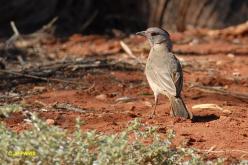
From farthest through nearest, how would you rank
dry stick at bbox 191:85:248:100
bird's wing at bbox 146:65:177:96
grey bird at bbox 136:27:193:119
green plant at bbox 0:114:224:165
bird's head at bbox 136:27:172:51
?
dry stick at bbox 191:85:248:100, bird's head at bbox 136:27:172:51, bird's wing at bbox 146:65:177:96, grey bird at bbox 136:27:193:119, green plant at bbox 0:114:224:165

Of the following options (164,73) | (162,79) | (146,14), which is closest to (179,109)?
(162,79)

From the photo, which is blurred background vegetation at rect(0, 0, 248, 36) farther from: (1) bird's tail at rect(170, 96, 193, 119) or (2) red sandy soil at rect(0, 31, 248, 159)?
(1) bird's tail at rect(170, 96, 193, 119)

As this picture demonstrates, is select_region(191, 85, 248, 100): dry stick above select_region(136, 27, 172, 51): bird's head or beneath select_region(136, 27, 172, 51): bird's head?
beneath

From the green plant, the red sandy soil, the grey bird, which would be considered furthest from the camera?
the grey bird

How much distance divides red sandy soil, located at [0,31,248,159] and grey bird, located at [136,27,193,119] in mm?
164

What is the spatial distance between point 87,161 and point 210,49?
7963mm

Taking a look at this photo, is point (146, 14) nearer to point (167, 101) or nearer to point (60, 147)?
point (167, 101)

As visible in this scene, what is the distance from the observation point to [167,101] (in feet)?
28.2

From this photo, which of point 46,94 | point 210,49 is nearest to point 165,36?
point 46,94

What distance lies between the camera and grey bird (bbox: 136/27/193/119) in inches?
281

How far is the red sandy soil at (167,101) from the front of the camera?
6.33 m

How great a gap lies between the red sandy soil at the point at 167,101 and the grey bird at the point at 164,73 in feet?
0.54

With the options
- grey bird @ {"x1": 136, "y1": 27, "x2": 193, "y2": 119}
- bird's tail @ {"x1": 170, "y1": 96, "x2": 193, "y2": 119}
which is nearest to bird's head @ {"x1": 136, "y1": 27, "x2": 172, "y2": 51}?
grey bird @ {"x1": 136, "y1": 27, "x2": 193, "y2": 119}

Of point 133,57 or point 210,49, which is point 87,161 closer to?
point 133,57
